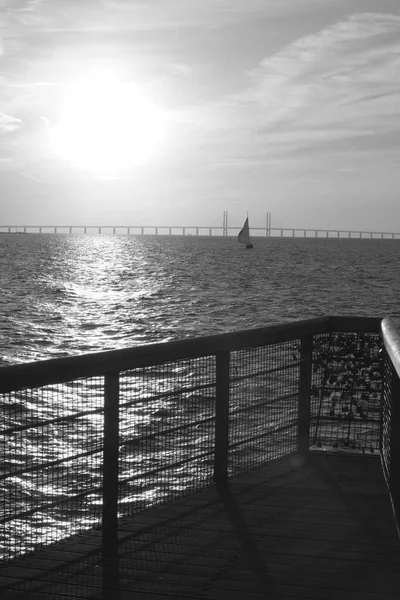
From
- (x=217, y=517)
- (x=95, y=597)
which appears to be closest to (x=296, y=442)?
(x=217, y=517)

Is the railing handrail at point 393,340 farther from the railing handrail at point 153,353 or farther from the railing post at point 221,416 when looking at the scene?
the railing post at point 221,416

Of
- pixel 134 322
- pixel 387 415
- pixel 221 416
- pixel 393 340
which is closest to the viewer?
pixel 393 340

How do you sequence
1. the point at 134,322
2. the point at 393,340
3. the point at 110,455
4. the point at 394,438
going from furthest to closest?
the point at 134,322
the point at 394,438
the point at 110,455
the point at 393,340

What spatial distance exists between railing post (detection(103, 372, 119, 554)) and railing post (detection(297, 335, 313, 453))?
6.95ft

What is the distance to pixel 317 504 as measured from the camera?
17.0 ft

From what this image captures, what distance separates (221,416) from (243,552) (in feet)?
4.49

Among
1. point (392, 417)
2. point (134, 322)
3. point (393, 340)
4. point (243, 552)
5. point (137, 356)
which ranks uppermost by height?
point (393, 340)

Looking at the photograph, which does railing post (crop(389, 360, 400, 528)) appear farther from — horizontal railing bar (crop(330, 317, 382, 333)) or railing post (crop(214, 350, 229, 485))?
railing post (crop(214, 350, 229, 485))

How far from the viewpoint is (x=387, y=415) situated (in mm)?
5719

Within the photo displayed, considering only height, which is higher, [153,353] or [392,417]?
[153,353]

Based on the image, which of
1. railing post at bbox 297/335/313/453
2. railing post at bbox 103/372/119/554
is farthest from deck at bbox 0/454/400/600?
railing post at bbox 297/335/313/453

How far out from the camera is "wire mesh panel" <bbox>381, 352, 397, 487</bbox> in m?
5.36

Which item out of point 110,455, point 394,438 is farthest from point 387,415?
point 110,455

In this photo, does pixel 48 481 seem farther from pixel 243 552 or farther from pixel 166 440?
pixel 166 440
